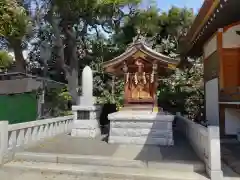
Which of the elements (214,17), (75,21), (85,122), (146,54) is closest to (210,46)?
(146,54)

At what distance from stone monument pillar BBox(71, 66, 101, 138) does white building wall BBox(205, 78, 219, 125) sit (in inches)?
166

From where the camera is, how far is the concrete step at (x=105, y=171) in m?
4.71

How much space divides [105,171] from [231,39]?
5549mm

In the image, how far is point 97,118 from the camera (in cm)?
917

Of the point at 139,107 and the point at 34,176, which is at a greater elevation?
the point at 139,107

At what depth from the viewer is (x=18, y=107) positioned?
401 inches

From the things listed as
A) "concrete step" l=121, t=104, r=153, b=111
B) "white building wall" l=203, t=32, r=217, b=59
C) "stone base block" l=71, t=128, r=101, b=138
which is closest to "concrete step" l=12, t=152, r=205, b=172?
"stone base block" l=71, t=128, r=101, b=138

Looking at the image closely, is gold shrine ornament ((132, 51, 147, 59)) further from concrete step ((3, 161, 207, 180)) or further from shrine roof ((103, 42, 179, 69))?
concrete step ((3, 161, 207, 180))

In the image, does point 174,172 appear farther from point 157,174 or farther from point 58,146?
point 58,146

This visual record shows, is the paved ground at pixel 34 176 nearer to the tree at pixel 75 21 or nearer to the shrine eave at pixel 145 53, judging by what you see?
the shrine eave at pixel 145 53

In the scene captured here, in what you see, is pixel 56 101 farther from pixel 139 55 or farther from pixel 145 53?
pixel 145 53

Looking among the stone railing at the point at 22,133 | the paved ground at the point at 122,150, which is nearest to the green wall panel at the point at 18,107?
the stone railing at the point at 22,133

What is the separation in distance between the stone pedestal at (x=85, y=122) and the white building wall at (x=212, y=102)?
4.22 m

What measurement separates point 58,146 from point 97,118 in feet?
8.41
